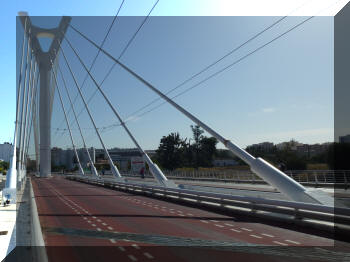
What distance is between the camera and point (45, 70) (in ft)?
266

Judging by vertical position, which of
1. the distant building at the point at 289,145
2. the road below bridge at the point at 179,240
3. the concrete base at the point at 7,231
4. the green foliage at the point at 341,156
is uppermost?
the distant building at the point at 289,145

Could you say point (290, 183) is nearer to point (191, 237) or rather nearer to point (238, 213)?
point (238, 213)

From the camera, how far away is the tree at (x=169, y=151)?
106 meters

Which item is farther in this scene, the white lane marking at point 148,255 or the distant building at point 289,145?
the distant building at point 289,145

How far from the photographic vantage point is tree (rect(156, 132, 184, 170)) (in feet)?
347

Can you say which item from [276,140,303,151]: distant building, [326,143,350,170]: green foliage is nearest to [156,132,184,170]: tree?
[276,140,303,151]: distant building

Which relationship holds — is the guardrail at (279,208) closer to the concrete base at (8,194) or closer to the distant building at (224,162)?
the concrete base at (8,194)

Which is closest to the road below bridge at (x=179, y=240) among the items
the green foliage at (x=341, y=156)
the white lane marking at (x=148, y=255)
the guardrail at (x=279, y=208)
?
the white lane marking at (x=148, y=255)

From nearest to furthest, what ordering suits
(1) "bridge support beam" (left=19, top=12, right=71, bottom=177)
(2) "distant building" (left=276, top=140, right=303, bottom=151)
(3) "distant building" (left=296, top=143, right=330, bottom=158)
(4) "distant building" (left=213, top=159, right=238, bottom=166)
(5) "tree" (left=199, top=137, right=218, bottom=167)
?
(3) "distant building" (left=296, top=143, right=330, bottom=158)
(2) "distant building" (left=276, top=140, right=303, bottom=151)
(1) "bridge support beam" (left=19, top=12, right=71, bottom=177)
(5) "tree" (left=199, top=137, right=218, bottom=167)
(4) "distant building" (left=213, top=159, right=238, bottom=166)

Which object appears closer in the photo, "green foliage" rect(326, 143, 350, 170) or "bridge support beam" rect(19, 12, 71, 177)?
"green foliage" rect(326, 143, 350, 170)

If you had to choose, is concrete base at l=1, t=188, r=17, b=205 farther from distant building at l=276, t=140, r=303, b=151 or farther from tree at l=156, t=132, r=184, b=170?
tree at l=156, t=132, r=184, b=170

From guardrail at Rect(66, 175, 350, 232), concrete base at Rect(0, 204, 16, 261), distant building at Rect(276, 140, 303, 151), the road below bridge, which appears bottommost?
concrete base at Rect(0, 204, 16, 261)

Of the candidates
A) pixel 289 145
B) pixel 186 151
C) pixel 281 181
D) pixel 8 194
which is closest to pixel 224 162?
pixel 186 151

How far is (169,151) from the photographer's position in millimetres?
107375
